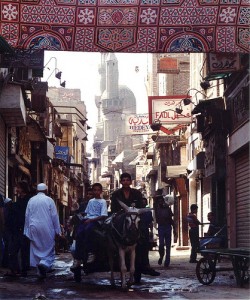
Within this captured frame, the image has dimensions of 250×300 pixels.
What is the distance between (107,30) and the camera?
14.6 meters

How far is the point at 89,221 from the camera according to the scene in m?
12.6

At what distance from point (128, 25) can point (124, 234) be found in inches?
178

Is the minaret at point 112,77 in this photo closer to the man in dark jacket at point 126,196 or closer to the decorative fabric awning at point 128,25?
the decorative fabric awning at point 128,25

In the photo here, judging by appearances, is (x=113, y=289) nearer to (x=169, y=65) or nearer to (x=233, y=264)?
(x=233, y=264)

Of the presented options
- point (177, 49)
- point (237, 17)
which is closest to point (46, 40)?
point (177, 49)

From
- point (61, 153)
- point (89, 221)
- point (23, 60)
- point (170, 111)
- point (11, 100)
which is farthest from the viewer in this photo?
point (61, 153)

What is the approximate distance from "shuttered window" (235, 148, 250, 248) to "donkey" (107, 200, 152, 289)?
27.5ft

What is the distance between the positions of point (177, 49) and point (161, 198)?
539 cm

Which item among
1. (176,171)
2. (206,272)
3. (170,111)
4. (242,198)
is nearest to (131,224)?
(206,272)

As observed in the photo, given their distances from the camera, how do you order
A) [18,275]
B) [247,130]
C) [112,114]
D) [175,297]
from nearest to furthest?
1. [175,297]
2. [18,275]
3. [247,130]
4. [112,114]

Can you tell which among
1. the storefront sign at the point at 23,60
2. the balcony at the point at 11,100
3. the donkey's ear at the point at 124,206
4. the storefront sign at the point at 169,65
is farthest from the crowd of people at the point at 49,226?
the storefront sign at the point at 169,65

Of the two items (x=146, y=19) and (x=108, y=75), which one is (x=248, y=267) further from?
(x=108, y=75)

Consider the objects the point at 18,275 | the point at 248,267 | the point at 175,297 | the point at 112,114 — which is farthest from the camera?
the point at 112,114

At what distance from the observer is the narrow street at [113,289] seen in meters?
10.8
